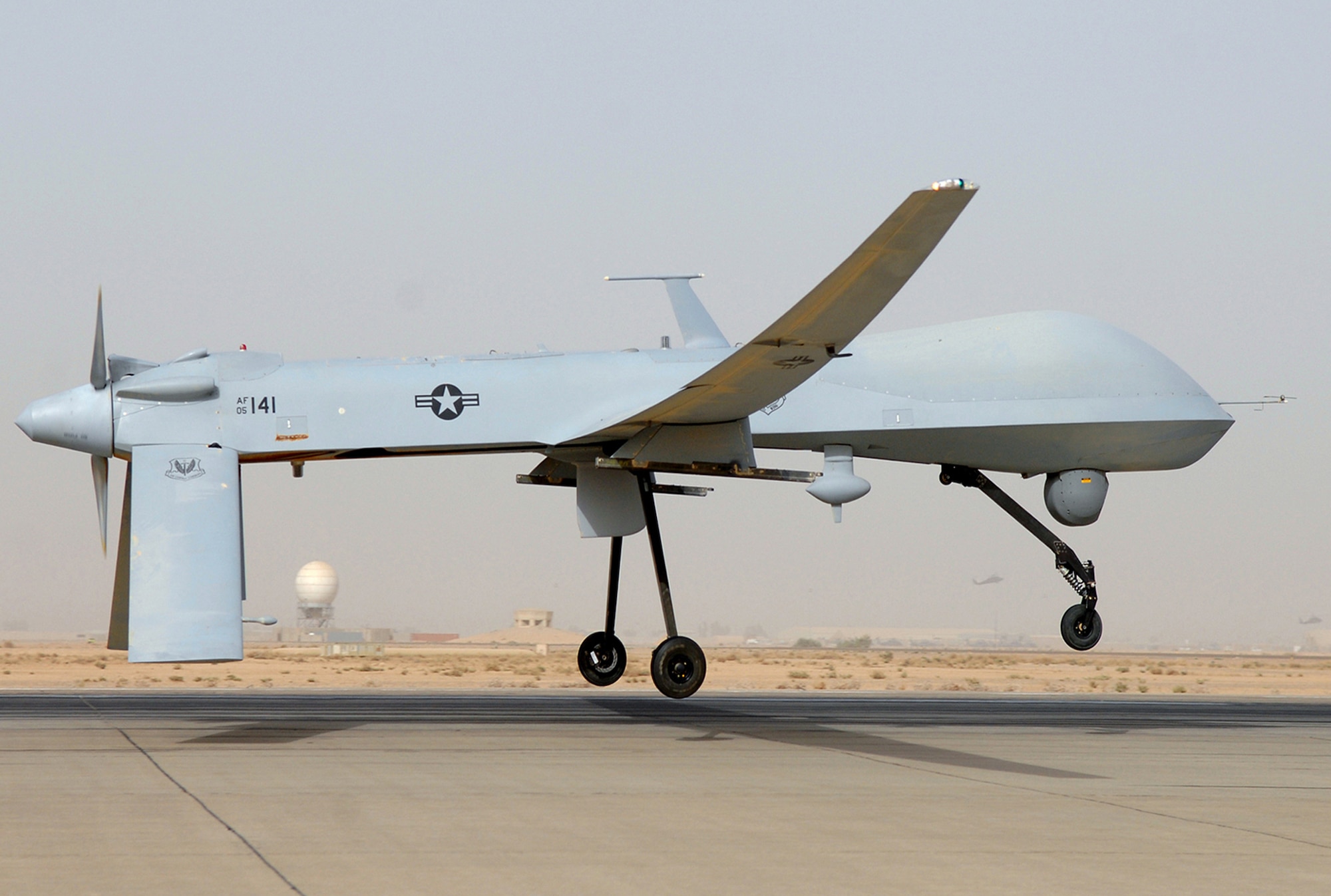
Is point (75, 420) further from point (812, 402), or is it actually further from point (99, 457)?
point (812, 402)

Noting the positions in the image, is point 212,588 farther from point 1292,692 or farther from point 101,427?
point 1292,692

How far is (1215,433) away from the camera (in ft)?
66.2

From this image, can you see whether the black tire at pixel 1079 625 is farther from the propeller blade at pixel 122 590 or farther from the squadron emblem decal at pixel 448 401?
the propeller blade at pixel 122 590

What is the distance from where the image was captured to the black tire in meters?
20.2

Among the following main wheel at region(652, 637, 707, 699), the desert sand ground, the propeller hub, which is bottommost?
the desert sand ground

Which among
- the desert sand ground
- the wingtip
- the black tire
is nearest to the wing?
the wingtip

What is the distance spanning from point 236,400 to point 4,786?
306 inches

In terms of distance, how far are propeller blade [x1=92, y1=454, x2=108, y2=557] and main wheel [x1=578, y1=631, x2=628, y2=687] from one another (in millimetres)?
7241

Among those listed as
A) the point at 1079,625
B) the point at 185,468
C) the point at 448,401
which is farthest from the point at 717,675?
the point at 185,468

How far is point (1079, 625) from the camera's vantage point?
20219mm

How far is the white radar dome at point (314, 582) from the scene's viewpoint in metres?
94.9

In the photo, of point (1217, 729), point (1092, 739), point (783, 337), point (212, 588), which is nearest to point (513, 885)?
point (783, 337)

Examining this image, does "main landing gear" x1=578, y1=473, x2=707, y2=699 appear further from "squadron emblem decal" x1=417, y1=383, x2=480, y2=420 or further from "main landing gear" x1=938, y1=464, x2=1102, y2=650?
"main landing gear" x1=938, y1=464, x2=1102, y2=650

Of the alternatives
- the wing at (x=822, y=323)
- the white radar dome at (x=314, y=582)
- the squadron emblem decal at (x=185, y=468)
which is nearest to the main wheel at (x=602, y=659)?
the wing at (x=822, y=323)
